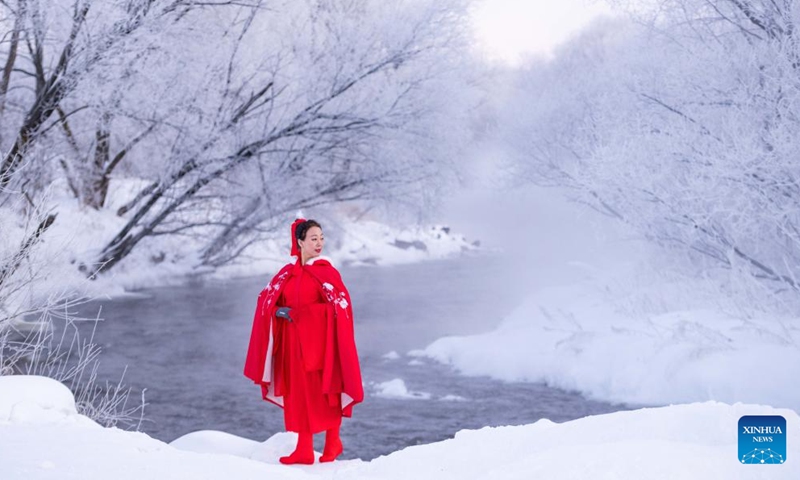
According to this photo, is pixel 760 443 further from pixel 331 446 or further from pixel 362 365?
pixel 362 365

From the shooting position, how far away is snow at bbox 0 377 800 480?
379 cm

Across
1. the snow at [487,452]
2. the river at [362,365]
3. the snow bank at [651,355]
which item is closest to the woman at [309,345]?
the snow at [487,452]

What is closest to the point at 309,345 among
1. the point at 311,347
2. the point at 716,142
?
the point at 311,347

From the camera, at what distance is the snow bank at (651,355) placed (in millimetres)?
8555

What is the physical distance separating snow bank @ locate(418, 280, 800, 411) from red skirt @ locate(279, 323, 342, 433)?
178 inches

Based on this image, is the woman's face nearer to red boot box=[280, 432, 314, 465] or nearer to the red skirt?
the red skirt

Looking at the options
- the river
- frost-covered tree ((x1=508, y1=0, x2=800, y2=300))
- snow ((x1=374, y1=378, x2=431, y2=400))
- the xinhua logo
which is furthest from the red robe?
frost-covered tree ((x1=508, y1=0, x2=800, y2=300))

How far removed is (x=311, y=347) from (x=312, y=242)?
2.11ft

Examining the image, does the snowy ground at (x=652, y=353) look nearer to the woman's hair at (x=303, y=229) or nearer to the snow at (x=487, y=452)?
the snow at (x=487, y=452)

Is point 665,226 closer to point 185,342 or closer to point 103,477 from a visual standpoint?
point 185,342

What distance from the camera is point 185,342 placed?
13242 millimetres

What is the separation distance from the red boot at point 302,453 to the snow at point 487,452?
16 cm

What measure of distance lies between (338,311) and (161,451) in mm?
1434

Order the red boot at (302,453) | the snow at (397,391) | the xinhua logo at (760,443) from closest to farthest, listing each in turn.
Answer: the xinhua logo at (760,443) → the red boot at (302,453) → the snow at (397,391)
